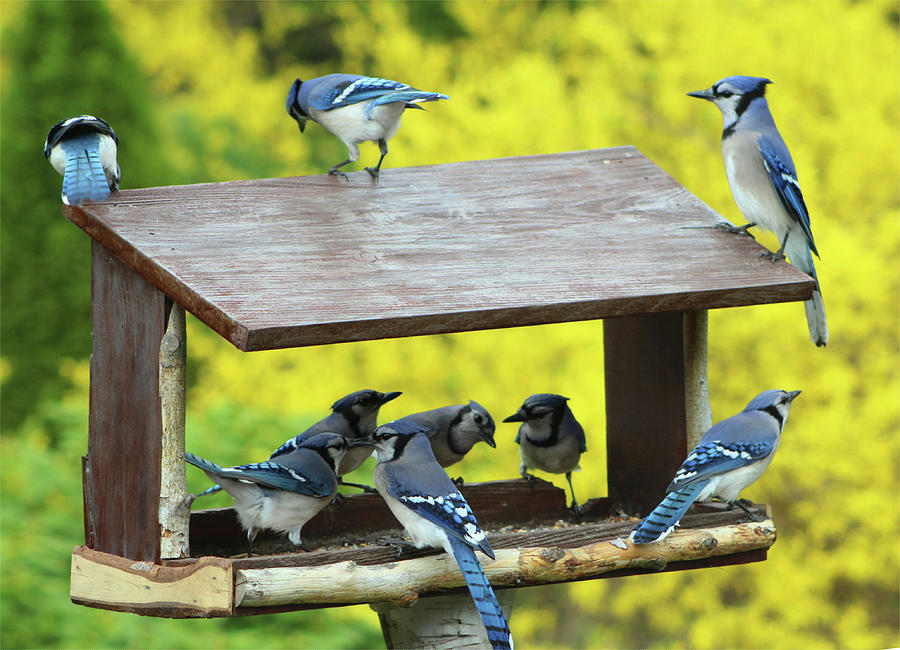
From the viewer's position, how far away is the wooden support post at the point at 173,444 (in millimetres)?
3058

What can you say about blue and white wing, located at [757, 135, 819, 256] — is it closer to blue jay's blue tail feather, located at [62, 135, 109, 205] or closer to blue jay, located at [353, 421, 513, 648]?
blue jay, located at [353, 421, 513, 648]

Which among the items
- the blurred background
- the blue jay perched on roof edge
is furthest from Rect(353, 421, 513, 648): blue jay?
the blurred background

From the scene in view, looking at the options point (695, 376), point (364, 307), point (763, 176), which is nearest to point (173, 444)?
point (364, 307)

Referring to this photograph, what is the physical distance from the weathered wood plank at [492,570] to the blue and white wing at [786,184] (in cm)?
95

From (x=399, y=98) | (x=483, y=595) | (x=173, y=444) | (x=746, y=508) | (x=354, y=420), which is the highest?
(x=399, y=98)

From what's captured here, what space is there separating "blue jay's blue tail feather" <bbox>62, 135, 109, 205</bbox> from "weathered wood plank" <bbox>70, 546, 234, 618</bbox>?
37.6 inches

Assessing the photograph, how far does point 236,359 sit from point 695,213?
159 inches

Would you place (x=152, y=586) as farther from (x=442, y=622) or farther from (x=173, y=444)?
(x=442, y=622)

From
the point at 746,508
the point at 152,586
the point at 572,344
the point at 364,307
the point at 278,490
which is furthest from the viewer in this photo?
the point at 572,344

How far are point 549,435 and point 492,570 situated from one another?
91cm

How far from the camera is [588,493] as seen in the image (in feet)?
20.0

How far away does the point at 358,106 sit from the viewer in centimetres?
377

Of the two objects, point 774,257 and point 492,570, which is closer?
point 492,570

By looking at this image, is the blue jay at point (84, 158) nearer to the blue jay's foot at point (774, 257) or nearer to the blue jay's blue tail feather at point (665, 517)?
the blue jay's blue tail feather at point (665, 517)
